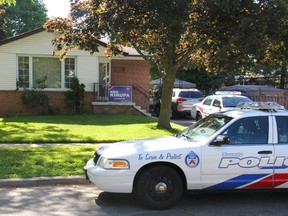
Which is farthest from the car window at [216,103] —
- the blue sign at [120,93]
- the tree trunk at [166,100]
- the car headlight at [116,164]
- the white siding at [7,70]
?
the car headlight at [116,164]

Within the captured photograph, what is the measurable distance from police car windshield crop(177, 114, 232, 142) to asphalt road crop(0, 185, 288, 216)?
1004 mm

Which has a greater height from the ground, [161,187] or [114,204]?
[161,187]

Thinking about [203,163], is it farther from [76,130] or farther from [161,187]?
[76,130]

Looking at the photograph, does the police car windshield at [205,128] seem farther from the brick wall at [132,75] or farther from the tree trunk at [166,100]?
the brick wall at [132,75]

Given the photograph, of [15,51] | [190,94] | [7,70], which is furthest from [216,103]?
[7,70]

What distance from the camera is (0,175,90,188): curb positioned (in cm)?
748

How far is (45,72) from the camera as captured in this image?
21094 millimetres

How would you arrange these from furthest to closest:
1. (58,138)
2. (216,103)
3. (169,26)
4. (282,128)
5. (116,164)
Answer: (216,103) < (58,138) < (169,26) < (282,128) < (116,164)

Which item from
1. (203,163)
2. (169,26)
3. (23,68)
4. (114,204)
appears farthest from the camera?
(23,68)

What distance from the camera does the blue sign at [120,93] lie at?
69.6 ft

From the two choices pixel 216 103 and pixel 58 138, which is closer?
pixel 58 138

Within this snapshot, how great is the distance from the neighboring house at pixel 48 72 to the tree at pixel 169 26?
5970 millimetres

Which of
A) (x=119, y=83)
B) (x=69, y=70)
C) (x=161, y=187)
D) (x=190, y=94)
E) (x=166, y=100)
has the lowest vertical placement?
(x=161, y=187)

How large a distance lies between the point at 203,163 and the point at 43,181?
10.5ft
